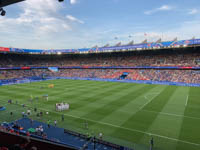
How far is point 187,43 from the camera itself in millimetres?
51625

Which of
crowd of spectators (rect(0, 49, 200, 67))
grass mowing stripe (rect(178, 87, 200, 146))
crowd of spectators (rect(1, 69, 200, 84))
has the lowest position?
grass mowing stripe (rect(178, 87, 200, 146))

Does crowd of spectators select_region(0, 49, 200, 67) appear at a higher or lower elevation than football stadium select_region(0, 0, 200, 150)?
higher

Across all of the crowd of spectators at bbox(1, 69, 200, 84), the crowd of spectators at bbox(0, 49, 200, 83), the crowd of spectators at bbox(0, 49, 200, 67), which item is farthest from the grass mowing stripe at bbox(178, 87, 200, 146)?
the crowd of spectators at bbox(0, 49, 200, 67)

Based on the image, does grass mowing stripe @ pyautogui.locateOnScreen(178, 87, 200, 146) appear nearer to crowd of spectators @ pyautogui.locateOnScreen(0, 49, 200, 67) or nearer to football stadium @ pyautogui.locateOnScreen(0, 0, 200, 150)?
football stadium @ pyautogui.locateOnScreen(0, 0, 200, 150)

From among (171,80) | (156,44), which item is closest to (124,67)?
(156,44)

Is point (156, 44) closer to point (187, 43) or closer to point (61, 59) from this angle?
point (187, 43)

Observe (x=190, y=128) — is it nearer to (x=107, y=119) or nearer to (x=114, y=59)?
(x=107, y=119)

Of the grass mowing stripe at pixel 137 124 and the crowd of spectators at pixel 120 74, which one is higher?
the crowd of spectators at pixel 120 74

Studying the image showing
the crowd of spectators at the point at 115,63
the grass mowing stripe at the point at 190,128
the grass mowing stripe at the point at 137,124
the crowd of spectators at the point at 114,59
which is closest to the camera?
the grass mowing stripe at the point at 190,128

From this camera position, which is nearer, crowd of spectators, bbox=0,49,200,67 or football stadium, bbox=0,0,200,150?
football stadium, bbox=0,0,200,150

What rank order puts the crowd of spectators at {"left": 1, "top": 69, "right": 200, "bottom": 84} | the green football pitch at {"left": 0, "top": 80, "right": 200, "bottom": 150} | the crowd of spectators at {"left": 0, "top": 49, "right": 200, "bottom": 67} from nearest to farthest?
1. the green football pitch at {"left": 0, "top": 80, "right": 200, "bottom": 150}
2. the crowd of spectators at {"left": 1, "top": 69, "right": 200, "bottom": 84}
3. the crowd of spectators at {"left": 0, "top": 49, "right": 200, "bottom": 67}

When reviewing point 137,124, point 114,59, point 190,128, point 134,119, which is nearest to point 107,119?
point 134,119

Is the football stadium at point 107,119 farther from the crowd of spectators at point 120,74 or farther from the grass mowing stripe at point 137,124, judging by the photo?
the crowd of spectators at point 120,74

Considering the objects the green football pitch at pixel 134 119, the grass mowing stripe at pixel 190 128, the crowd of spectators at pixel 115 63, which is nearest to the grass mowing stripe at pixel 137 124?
the green football pitch at pixel 134 119
